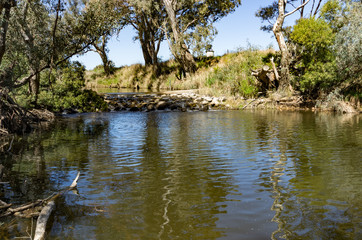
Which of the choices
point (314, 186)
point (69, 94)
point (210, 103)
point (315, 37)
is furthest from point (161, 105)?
point (314, 186)

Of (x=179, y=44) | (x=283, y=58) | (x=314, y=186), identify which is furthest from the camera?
(x=179, y=44)

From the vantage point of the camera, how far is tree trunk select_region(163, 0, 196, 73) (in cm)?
3797

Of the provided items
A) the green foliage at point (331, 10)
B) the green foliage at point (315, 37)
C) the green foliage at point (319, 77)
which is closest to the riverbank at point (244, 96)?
the green foliage at point (319, 77)

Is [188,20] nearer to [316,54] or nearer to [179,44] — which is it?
[179,44]

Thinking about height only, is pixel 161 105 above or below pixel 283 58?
below

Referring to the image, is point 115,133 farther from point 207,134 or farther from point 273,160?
point 273,160

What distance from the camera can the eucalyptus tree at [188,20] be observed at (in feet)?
125

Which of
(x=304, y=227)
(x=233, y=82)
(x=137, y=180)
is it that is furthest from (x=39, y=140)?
(x=233, y=82)

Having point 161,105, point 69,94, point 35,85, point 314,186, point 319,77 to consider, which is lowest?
point 314,186

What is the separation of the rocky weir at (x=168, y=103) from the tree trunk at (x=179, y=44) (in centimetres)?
974

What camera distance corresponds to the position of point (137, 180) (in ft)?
24.2

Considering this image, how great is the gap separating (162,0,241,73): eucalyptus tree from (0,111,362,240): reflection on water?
27.0 metres

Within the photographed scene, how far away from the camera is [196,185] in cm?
695

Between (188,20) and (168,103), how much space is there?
17.6 m
